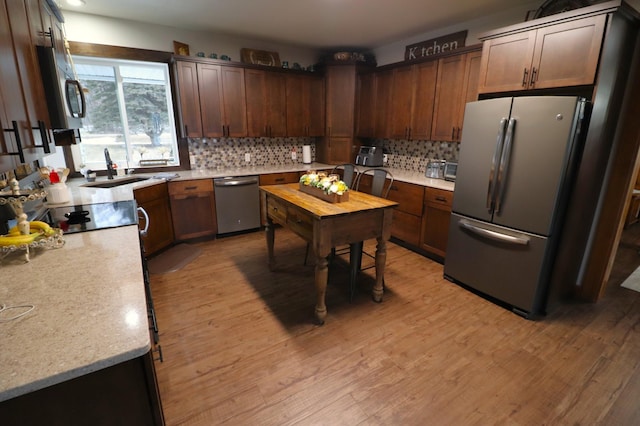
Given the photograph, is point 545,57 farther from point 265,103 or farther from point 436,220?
point 265,103

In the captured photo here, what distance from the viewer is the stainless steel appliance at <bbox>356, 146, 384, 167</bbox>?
14.7 ft

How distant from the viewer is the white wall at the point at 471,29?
3019mm

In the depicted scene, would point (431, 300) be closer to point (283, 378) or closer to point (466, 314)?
point (466, 314)

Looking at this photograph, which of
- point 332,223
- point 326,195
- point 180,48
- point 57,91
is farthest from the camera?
point 180,48

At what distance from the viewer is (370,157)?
4.46 meters

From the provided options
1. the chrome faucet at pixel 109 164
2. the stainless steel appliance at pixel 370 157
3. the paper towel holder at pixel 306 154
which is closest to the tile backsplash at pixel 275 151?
the paper towel holder at pixel 306 154

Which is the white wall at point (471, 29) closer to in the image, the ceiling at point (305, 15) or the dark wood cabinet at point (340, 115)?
the ceiling at point (305, 15)

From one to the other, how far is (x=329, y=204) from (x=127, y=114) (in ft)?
9.75

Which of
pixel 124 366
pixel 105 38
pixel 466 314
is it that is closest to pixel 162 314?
pixel 124 366

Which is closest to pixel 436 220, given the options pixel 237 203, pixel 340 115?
pixel 340 115

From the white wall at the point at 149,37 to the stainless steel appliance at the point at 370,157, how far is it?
181cm

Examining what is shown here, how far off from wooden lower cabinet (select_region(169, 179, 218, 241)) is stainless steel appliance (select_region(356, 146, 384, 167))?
2150 mm

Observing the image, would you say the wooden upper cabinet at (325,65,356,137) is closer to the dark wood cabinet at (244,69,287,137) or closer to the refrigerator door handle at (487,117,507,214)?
the dark wood cabinet at (244,69,287,137)

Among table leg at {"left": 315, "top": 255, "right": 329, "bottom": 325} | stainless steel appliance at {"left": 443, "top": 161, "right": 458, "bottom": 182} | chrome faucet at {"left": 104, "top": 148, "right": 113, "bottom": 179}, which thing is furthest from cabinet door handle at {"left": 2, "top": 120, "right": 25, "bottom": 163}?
stainless steel appliance at {"left": 443, "top": 161, "right": 458, "bottom": 182}
